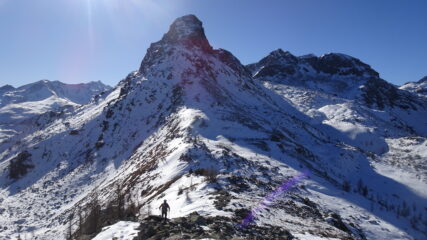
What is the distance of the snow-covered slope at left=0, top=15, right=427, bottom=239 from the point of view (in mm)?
27359

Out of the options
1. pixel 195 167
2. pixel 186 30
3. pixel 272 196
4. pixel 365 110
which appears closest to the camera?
pixel 272 196

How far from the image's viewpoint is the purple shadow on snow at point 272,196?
19450mm

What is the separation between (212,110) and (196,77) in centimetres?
2447

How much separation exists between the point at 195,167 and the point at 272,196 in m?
9.48

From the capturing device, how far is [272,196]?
A: 27.8 metres

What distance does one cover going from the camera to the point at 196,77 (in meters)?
88.4

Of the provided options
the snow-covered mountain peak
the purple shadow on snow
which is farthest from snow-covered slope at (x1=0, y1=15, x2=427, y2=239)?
the snow-covered mountain peak

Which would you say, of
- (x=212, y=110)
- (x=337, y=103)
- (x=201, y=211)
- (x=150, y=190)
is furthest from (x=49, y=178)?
(x=337, y=103)

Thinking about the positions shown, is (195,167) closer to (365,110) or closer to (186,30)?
(186,30)

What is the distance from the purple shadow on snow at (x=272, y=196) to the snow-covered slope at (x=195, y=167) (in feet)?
1.41

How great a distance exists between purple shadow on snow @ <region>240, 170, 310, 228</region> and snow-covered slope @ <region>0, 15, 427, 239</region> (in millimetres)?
431

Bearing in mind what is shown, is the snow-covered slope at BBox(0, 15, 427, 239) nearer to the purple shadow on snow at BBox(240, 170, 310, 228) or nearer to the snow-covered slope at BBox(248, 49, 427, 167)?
the purple shadow on snow at BBox(240, 170, 310, 228)

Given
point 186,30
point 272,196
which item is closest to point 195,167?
point 272,196

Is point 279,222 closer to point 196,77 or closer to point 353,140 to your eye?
point 196,77
